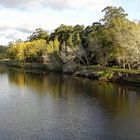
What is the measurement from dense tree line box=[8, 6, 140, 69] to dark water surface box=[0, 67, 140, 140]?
16295 mm

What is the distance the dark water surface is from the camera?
28.3 meters

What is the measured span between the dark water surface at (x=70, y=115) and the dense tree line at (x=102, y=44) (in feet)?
53.5

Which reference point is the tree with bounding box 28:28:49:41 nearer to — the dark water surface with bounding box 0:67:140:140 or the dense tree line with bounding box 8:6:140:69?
the dense tree line with bounding box 8:6:140:69

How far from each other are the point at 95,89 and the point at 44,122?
2503 centimetres

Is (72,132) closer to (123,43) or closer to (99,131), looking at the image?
(99,131)

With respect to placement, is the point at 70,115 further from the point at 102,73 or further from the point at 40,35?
the point at 40,35

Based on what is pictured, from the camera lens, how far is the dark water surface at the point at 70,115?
92.8 feet

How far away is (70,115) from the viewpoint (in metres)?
35.5

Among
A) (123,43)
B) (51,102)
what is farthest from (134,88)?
(51,102)

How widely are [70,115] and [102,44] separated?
4794cm

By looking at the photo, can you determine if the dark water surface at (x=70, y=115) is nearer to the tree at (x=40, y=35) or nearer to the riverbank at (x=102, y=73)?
the riverbank at (x=102, y=73)

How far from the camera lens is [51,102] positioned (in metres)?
43.0

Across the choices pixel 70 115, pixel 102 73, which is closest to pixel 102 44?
pixel 102 73

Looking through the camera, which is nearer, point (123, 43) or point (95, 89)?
point (95, 89)
